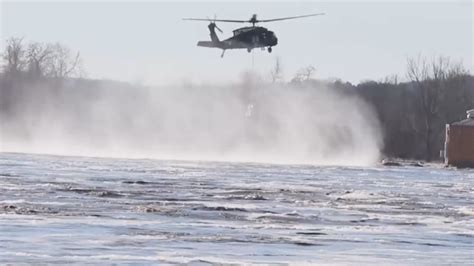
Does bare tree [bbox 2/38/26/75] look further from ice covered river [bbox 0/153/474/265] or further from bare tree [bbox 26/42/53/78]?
ice covered river [bbox 0/153/474/265]

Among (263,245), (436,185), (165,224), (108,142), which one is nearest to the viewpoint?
(263,245)

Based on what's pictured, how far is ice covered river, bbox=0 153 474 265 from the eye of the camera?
967 inches

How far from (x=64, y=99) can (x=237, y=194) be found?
303ft

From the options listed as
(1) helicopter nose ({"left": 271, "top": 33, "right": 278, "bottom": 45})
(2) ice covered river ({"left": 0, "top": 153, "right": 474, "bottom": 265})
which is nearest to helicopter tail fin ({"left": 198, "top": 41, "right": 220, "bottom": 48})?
(1) helicopter nose ({"left": 271, "top": 33, "right": 278, "bottom": 45})

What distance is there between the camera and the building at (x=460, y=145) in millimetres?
90125

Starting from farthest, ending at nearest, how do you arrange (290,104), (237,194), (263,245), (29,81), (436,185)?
1. (29,81)
2. (290,104)
3. (436,185)
4. (237,194)
5. (263,245)

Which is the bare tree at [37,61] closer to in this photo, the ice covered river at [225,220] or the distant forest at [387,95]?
the distant forest at [387,95]

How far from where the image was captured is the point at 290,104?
12394 cm

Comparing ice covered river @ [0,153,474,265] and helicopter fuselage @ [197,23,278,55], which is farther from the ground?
helicopter fuselage @ [197,23,278,55]

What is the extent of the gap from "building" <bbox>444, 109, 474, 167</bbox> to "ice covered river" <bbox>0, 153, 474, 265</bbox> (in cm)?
3418

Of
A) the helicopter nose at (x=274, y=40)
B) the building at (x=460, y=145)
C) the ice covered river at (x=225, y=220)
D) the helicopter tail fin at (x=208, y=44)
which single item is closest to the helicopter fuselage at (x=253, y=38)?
the helicopter nose at (x=274, y=40)

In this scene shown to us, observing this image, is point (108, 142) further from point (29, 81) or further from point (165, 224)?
point (165, 224)

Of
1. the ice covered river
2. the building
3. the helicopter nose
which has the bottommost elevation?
the ice covered river

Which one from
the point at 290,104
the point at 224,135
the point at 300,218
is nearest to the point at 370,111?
the point at 290,104
